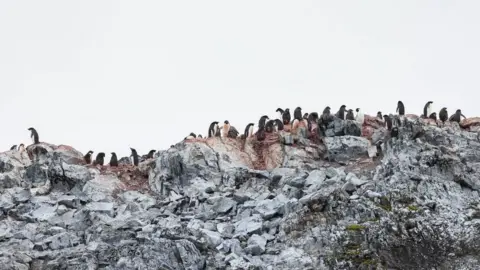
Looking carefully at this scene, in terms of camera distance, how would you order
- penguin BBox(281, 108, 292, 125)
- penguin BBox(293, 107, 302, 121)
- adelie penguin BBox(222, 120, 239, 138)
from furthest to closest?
penguin BBox(281, 108, 292, 125) < penguin BBox(293, 107, 302, 121) < adelie penguin BBox(222, 120, 239, 138)

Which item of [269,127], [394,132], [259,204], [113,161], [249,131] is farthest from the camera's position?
[249,131]

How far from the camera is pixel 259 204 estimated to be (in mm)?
30031

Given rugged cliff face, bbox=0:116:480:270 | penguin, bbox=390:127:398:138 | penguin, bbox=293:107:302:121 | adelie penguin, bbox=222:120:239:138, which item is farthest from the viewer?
penguin, bbox=293:107:302:121

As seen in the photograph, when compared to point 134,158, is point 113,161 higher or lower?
lower

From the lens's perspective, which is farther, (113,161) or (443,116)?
(443,116)

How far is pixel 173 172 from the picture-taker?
35.0 m

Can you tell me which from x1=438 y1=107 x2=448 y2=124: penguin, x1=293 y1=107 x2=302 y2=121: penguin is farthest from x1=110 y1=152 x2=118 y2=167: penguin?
x1=438 y1=107 x2=448 y2=124: penguin

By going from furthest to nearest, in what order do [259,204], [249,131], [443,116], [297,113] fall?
[297,113] → [249,131] → [443,116] → [259,204]

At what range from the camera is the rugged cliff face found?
2612 cm

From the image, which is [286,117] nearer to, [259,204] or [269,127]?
[269,127]

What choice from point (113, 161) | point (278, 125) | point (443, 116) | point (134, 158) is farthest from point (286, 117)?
point (113, 161)

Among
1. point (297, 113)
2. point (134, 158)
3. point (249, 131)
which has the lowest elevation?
point (134, 158)

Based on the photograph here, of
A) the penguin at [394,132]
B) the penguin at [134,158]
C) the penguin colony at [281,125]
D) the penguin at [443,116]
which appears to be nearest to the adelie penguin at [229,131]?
the penguin colony at [281,125]

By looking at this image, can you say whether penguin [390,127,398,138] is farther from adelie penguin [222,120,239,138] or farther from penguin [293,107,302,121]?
adelie penguin [222,120,239,138]
